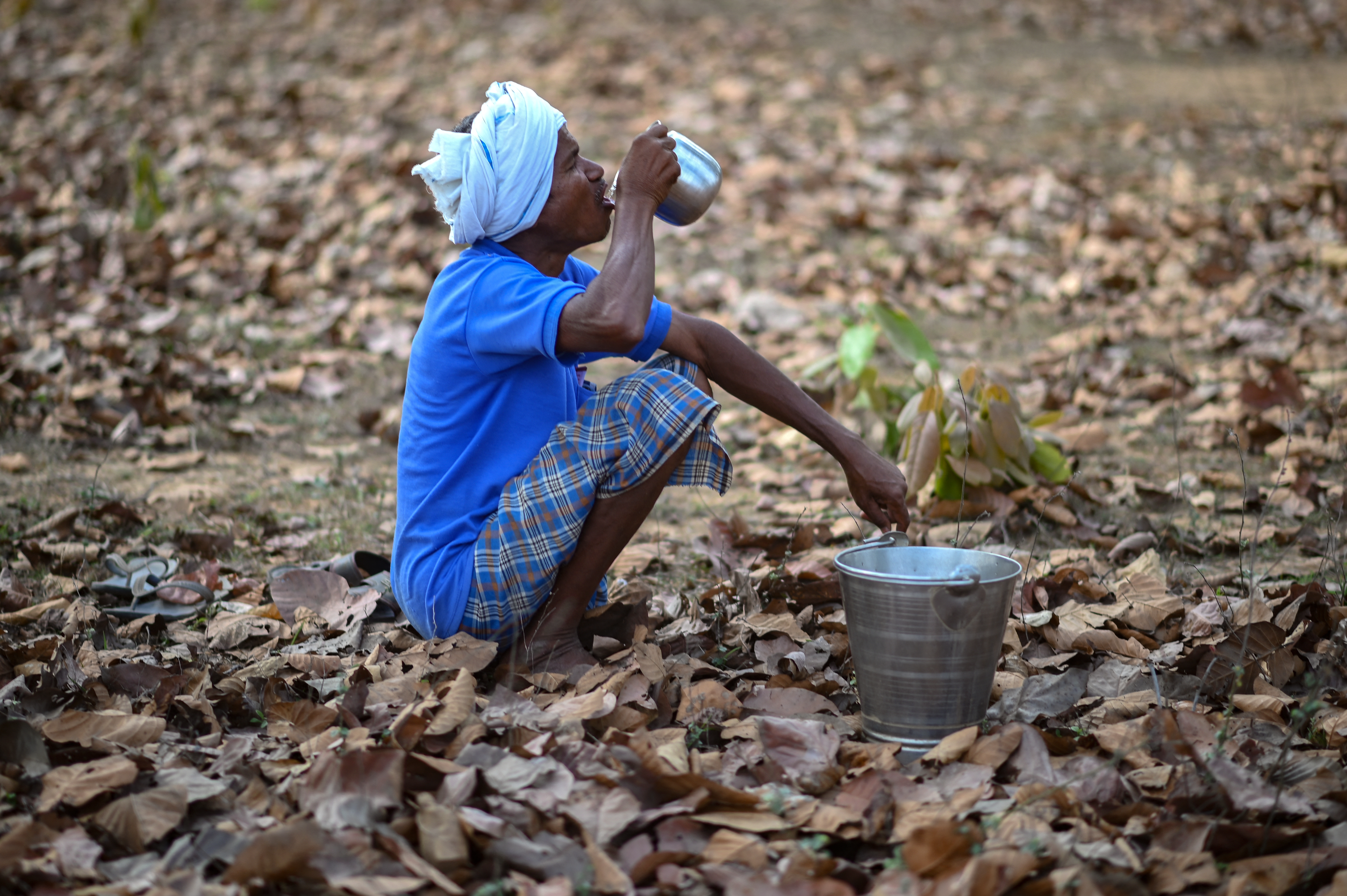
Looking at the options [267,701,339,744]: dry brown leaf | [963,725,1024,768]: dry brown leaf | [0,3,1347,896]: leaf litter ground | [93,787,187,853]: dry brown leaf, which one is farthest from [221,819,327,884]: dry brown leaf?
[963,725,1024,768]: dry brown leaf

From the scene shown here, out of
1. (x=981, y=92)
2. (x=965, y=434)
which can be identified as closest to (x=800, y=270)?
(x=965, y=434)

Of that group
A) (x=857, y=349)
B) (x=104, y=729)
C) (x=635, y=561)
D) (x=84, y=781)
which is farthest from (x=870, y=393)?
(x=84, y=781)

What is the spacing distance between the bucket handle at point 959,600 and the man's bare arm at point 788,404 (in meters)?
0.34

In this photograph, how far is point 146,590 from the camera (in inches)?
106

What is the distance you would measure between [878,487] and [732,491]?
4.54 feet

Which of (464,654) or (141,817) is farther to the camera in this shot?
(464,654)

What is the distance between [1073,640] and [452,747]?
121cm

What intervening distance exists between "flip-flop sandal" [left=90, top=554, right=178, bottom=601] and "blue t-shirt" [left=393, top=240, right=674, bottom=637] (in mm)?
769

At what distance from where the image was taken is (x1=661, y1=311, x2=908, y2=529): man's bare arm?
221 cm

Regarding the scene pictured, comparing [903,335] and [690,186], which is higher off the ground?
[690,186]

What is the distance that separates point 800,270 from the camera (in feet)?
18.0

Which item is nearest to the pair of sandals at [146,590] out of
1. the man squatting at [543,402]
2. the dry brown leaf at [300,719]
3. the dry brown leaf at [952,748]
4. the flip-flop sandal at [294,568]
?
the flip-flop sandal at [294,568]

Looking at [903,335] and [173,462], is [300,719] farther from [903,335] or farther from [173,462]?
[903,335]

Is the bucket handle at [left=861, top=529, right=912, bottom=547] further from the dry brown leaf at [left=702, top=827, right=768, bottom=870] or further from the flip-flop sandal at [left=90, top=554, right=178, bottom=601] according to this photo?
the flip-flop sandal at [left=90, top=554, right=178, bottom=601]
